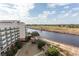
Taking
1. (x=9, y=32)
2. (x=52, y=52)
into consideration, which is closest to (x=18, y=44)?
(x=9, y=32)

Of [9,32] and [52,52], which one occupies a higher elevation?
[9,32]

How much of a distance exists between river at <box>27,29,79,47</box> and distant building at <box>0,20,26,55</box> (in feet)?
0.41

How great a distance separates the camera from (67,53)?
80.9 inches

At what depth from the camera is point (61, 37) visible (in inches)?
83.0

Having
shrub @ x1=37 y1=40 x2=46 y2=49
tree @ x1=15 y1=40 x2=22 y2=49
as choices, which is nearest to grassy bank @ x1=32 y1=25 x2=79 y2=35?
shrub @ x1=37 y1=40 x2=46 y2=49

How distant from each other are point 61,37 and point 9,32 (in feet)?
2.26

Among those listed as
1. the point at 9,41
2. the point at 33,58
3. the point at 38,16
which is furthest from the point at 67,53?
the point at 9,41

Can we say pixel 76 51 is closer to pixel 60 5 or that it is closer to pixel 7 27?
pixel 60 5

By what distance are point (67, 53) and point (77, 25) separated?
0.39 m

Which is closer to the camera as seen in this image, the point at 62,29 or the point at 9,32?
the point at 9,32

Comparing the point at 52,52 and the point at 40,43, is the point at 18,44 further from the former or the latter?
the point at 52,52

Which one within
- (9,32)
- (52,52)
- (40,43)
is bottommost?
(52,52)

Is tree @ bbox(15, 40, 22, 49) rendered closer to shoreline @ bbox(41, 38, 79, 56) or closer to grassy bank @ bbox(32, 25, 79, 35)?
grassy bank @ bbox(32, 25, 79, 35)

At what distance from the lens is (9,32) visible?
2.04 m
